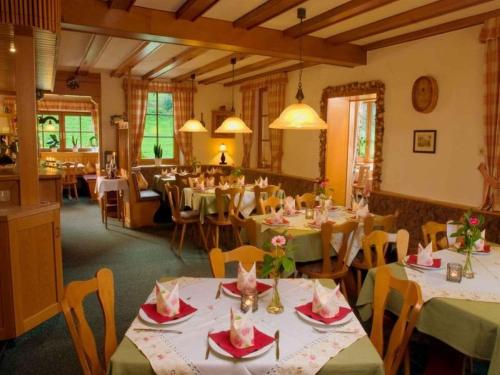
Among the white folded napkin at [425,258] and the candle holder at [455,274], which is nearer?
the candle holder at [455,274]

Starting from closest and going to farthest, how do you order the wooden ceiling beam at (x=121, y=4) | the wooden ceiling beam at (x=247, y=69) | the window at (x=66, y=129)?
the wooden ceiling beam at (x=121, y=4) < the wooden ceiling beam at (x=247, y=69) < the window at (x=66, y=129)

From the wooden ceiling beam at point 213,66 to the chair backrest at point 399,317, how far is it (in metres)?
4.24

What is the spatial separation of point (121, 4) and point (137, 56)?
2462mm

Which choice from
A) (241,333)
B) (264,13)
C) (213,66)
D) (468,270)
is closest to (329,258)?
(468,270)

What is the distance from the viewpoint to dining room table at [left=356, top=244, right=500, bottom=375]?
179 centimetres

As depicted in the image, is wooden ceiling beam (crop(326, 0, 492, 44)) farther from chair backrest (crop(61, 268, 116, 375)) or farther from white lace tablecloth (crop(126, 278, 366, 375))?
chair backrest (crop(61, 268, 116, 375))

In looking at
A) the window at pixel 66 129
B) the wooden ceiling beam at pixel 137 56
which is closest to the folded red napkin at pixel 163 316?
the wooden ceiling beam at pixel 137 56

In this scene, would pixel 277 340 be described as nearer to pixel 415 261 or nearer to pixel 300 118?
pixel 415 261

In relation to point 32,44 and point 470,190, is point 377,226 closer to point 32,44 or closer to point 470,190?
point 470,190

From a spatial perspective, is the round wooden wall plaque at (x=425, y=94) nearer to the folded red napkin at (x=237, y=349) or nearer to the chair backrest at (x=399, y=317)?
the chair backrest at (x=399, y=317)

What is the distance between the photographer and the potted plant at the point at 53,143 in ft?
35.0

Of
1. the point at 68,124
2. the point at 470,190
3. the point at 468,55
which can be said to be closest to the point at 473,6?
the point at 468,55

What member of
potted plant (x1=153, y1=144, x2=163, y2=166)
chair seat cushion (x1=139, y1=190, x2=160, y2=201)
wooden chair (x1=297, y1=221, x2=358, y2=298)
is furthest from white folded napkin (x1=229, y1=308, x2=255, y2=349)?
potted plant (x1=153, y1=144, x2=163, y2=166)

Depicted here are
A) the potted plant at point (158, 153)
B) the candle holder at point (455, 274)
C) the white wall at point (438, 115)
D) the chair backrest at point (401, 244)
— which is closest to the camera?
the candle holder at point (455, 274)
